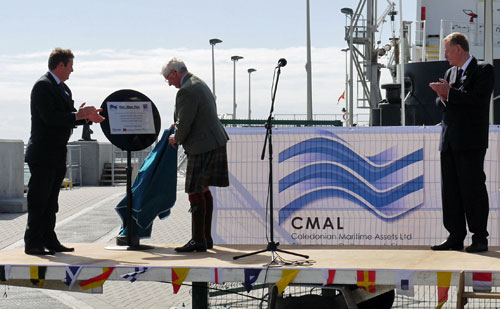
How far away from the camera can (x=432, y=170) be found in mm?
9711

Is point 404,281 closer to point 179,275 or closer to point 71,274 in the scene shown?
point 179,275

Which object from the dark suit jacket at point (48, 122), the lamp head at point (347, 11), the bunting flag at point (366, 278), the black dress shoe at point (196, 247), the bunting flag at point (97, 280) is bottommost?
the bunting flag at point (97, 280)

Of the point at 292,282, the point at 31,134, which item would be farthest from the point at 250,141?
the point at 292,282

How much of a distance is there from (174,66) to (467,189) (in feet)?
8.97

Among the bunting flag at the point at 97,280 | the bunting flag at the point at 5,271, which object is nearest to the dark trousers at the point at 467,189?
the bunting flag at the point at 97,280

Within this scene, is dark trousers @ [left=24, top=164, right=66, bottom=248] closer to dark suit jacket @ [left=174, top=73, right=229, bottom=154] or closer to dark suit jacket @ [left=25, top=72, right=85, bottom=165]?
dark suit jacket @ [left=25, top=72, right=85, bottom=165]

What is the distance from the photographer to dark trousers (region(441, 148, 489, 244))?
7820 mm

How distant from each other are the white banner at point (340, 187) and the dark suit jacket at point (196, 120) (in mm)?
1853

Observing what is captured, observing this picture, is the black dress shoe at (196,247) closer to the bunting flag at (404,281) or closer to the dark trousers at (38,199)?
the dark trousers at (38,199)

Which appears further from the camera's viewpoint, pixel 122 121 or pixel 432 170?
pixel 432 170

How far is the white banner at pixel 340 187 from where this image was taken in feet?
31.8

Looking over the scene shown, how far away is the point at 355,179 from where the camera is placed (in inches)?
384

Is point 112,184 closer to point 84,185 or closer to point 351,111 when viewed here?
point 84,185

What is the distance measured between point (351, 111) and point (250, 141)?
33358 mm
